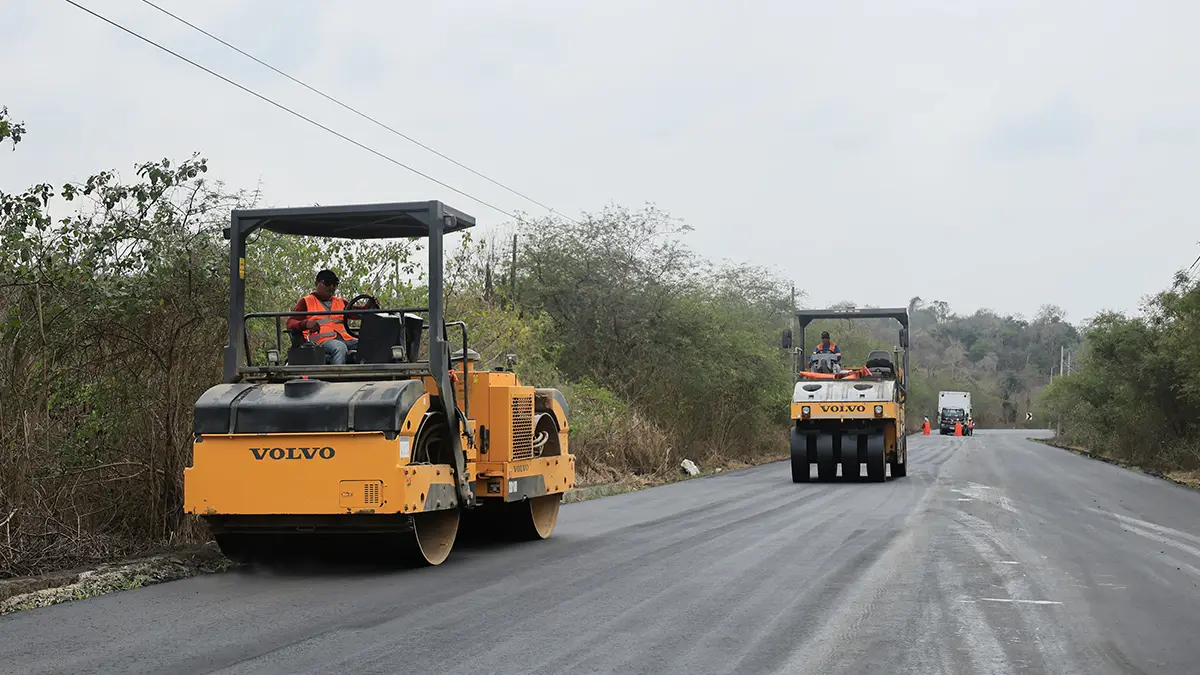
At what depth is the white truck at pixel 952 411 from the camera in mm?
76500

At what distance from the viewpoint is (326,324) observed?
10.2 metres

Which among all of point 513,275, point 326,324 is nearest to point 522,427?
point 326,324

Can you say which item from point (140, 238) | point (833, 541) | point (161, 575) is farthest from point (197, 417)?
point (833, 541)

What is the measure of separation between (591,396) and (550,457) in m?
14.2

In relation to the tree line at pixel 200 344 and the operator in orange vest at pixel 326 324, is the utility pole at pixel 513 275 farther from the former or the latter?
the operator in orange vest at pixel 326 324

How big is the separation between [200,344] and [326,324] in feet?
4.54

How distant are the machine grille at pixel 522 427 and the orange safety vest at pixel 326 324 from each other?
68.9 inches

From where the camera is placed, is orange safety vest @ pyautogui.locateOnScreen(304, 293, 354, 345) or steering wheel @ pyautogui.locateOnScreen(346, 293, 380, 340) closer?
orange safety vest @ pyautogui.locateOnScreen(304, 293, 354, 345)

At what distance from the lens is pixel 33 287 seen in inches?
380

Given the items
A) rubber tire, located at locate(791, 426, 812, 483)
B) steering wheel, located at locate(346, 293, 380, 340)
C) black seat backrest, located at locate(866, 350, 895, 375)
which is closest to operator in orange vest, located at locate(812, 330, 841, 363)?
black seat backrest, located at locate(866, 350, 895, 375)

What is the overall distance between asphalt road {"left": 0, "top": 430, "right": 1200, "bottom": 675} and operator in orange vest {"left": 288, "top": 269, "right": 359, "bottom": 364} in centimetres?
177

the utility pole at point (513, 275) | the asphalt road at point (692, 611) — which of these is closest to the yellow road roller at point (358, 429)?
the asphalt road at point (692, 611)

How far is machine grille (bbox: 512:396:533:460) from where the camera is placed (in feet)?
37.1

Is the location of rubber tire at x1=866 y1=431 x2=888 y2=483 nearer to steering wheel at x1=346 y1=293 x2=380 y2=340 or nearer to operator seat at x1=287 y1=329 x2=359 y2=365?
steering wheel at x1=346 y1=293 x2=380 y2=340
